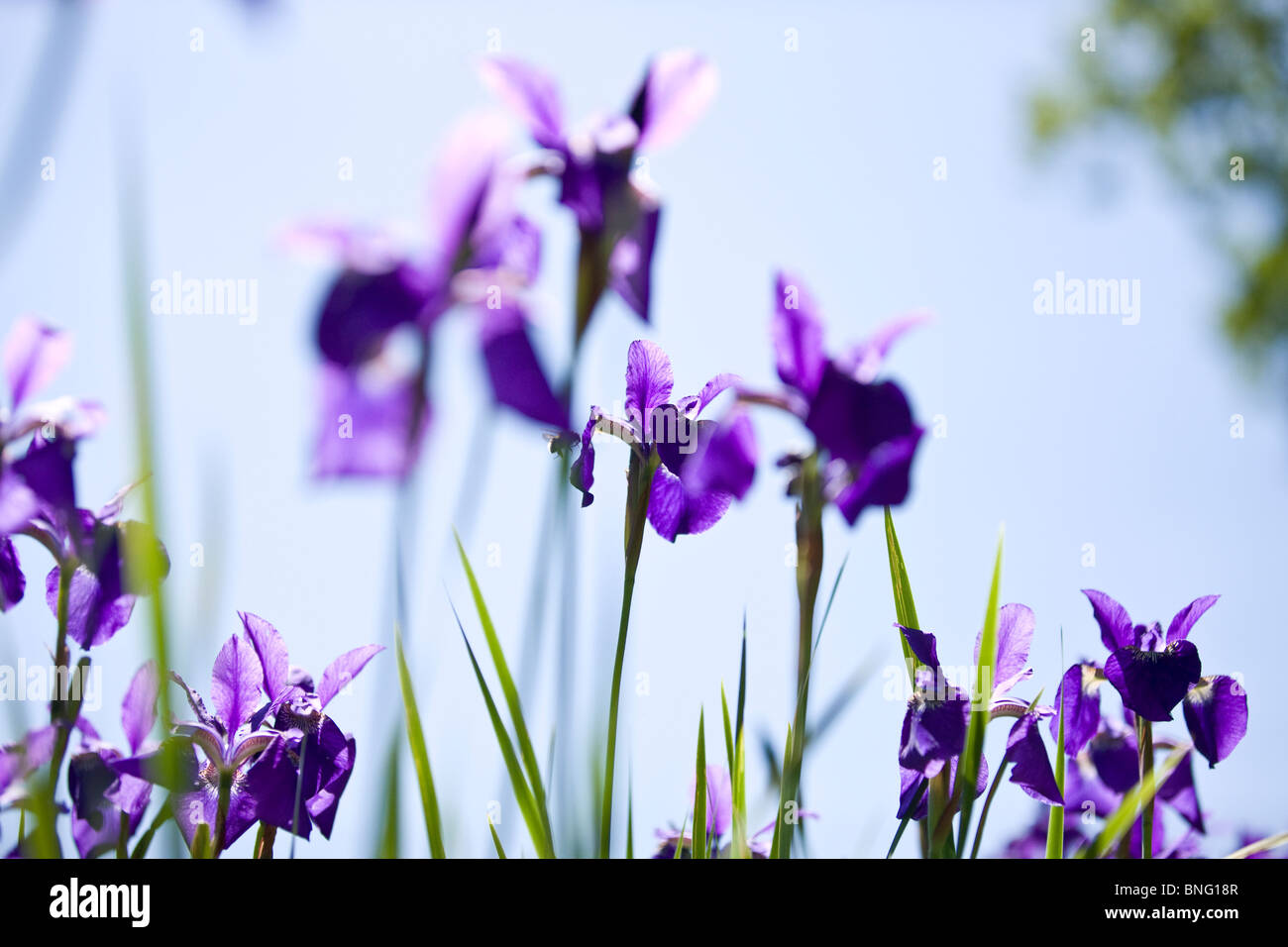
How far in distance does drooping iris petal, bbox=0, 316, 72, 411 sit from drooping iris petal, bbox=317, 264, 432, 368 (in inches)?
19.8

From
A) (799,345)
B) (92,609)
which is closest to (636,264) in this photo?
(799,345)

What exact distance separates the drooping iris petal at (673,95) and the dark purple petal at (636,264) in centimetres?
8

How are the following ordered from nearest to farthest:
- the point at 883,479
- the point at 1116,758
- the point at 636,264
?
1. the point at 636,264
2. the point at 883,479
3. the point at 1116,758

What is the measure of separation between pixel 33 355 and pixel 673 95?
60cm

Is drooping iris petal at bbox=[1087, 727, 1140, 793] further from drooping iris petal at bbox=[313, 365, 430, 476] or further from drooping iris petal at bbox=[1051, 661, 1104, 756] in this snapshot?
drooping iris petal at bbox=[313, 365, 430, 476]

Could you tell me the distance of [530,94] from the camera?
1.74 ft

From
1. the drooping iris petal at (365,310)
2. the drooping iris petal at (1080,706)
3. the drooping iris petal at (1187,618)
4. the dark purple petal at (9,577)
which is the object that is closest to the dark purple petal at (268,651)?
the dark purple petal at (9,577)

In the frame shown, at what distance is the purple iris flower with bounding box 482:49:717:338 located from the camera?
1.54 feet

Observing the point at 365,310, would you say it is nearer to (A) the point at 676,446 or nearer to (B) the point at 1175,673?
(A) the point at 676,446

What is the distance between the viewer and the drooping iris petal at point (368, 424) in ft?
1.16

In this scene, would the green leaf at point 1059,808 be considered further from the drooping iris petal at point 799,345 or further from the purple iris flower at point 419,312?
the purple iris flower at point 419,312
